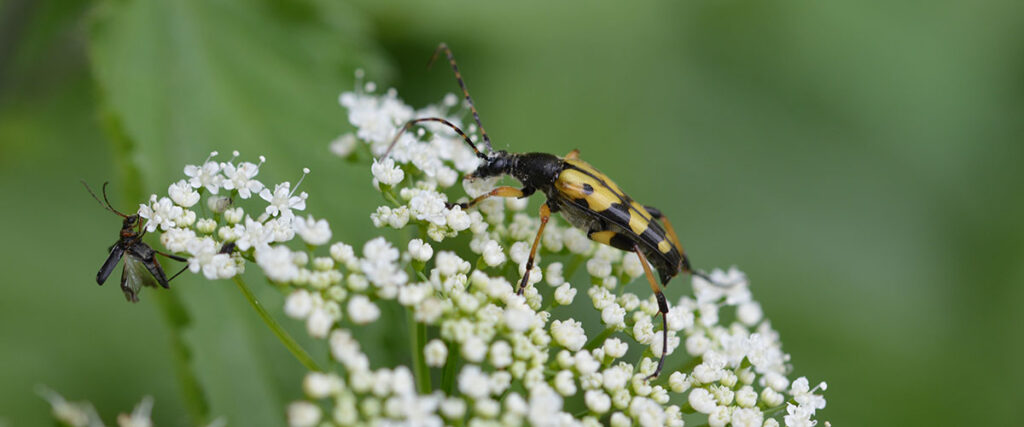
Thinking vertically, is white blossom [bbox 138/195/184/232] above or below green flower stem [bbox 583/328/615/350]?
below

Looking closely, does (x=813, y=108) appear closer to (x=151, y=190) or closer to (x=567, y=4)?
(x=567, y=4)

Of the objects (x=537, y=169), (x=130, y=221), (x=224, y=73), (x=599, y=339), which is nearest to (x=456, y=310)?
(x=599, y=339)

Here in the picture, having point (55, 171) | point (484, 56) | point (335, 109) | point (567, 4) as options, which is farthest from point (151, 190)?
point (567, 4)

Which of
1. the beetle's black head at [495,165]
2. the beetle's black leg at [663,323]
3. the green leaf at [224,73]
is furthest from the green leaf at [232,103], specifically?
the beetle's black leg at [663,323]

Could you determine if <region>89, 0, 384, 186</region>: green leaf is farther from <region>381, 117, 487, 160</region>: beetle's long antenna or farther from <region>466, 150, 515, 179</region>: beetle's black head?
<region>466, 150, 515, 179</region>: beetle's black head

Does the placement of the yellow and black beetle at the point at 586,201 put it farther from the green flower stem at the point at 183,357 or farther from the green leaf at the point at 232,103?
the green flower stem at the point at 183,357

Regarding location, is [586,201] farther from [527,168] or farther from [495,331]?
[495,331]

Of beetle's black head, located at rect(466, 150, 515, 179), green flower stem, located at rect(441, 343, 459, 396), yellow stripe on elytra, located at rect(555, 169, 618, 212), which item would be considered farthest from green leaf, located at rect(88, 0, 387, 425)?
yellow stripe on elytra, located at rect(555, 169, 618, 212)
